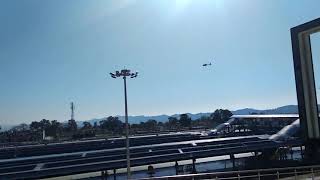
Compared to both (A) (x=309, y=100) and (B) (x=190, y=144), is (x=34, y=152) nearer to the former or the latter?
(B) (x=190, y=144)

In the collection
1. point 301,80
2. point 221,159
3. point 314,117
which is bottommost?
point 221,159

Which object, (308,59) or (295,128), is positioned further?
(295,128)

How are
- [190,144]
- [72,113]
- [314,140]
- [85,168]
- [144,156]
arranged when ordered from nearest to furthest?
[314,140], [85,168], [144,156], [190,144], [72,113]

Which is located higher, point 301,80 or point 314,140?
point 301,80

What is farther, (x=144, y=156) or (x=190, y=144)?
(x=190, y=144)

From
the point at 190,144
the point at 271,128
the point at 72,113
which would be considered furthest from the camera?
the point at 72,113

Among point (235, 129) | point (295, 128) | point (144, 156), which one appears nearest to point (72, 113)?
point (235, 129)

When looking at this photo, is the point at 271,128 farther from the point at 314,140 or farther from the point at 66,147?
the point at 314,140

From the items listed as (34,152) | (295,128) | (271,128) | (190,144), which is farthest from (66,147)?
(271,128)

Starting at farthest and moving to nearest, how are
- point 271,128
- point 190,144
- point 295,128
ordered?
point 271,128 → point 295,128 → point 190,144
